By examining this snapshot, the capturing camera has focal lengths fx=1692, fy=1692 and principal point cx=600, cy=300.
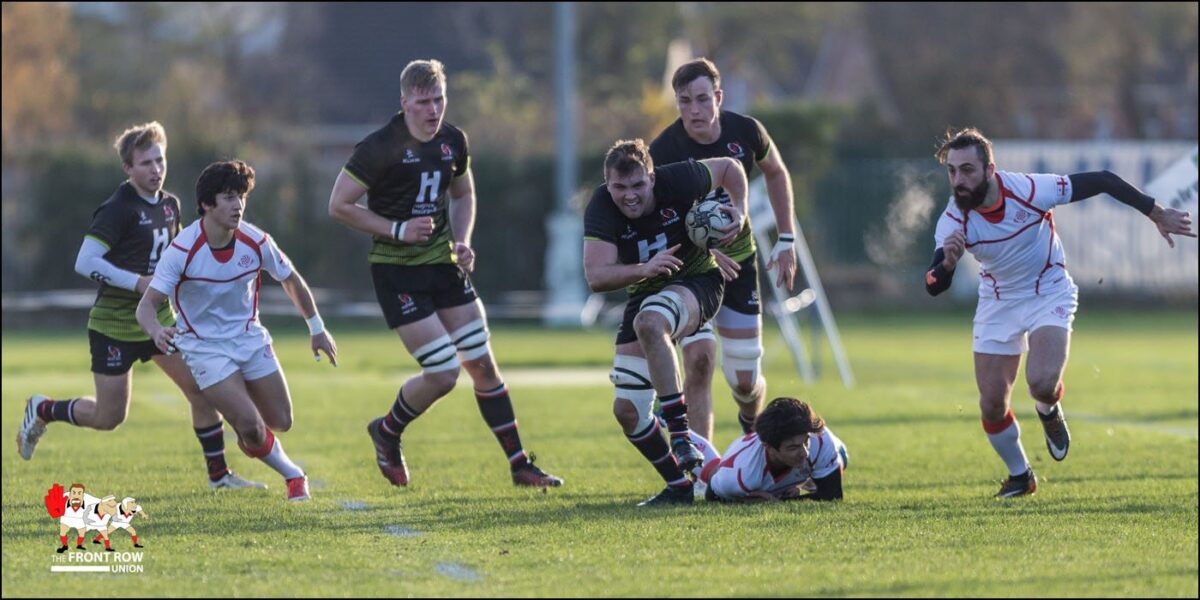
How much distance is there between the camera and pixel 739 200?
8.71 metres

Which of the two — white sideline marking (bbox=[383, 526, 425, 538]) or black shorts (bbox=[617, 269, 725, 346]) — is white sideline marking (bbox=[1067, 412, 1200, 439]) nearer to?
black shorts (bbox=[617, 269, 725, 346])

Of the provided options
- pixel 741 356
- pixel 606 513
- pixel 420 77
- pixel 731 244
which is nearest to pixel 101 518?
pixel 606 513

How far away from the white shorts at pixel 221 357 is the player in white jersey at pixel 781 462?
2.46m

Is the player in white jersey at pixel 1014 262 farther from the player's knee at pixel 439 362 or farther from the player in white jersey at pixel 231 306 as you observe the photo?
the player in white jersey at pixel 231 306

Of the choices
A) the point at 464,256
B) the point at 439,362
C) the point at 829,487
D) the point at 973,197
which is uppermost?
the point at 973,197

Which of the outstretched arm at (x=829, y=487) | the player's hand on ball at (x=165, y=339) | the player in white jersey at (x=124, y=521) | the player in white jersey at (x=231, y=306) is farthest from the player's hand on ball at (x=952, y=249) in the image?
the player in white jersey at (x=124, y=521)

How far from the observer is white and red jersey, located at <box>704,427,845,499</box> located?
8.27 metres

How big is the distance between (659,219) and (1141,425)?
6.27 m

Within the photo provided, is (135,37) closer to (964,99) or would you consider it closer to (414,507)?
(964,99)

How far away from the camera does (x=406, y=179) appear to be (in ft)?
30.9

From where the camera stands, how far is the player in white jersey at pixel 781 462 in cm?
809

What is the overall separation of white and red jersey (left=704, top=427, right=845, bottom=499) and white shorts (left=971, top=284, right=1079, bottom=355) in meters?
1.07

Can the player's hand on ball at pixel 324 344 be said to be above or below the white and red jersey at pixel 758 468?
above
